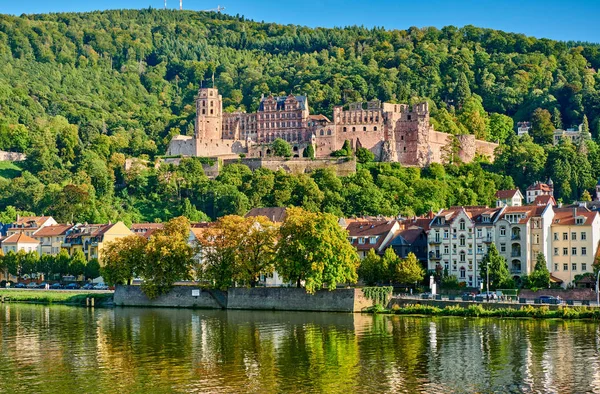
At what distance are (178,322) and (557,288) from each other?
25.5 m

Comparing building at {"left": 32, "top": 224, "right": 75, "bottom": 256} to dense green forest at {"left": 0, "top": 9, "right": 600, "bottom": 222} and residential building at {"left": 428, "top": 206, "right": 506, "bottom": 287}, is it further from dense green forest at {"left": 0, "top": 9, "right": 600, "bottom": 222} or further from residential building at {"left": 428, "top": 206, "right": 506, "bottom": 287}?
residential building at {"left": 428, "top": 206, "right": 506, "bottom": 287}

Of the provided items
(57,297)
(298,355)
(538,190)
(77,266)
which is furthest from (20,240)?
(298,355)

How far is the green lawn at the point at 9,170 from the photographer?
481 feet

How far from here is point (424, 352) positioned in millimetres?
49938

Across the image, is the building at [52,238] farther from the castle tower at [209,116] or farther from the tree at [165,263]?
the castle tower at [209,116]

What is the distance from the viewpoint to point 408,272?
247 feet

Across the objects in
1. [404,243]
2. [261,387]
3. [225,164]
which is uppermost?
[225,164]

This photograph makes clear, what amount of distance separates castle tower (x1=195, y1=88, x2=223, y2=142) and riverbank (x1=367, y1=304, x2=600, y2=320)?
87716mm

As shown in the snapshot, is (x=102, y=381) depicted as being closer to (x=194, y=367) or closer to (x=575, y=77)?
(x=194, y=367)

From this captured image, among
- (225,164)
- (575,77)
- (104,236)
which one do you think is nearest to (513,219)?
(104,236)

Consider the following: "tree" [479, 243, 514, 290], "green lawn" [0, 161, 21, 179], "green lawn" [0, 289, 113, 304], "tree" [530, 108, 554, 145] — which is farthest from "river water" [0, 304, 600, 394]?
"tree" [530, 108, 554, 145]

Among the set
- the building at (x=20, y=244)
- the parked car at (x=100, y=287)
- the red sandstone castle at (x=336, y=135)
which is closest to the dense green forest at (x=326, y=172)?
the red sandstone castle at (x=336, y=135)

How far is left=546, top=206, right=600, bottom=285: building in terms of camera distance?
74.6 metres

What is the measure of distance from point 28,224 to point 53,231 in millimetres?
6262
